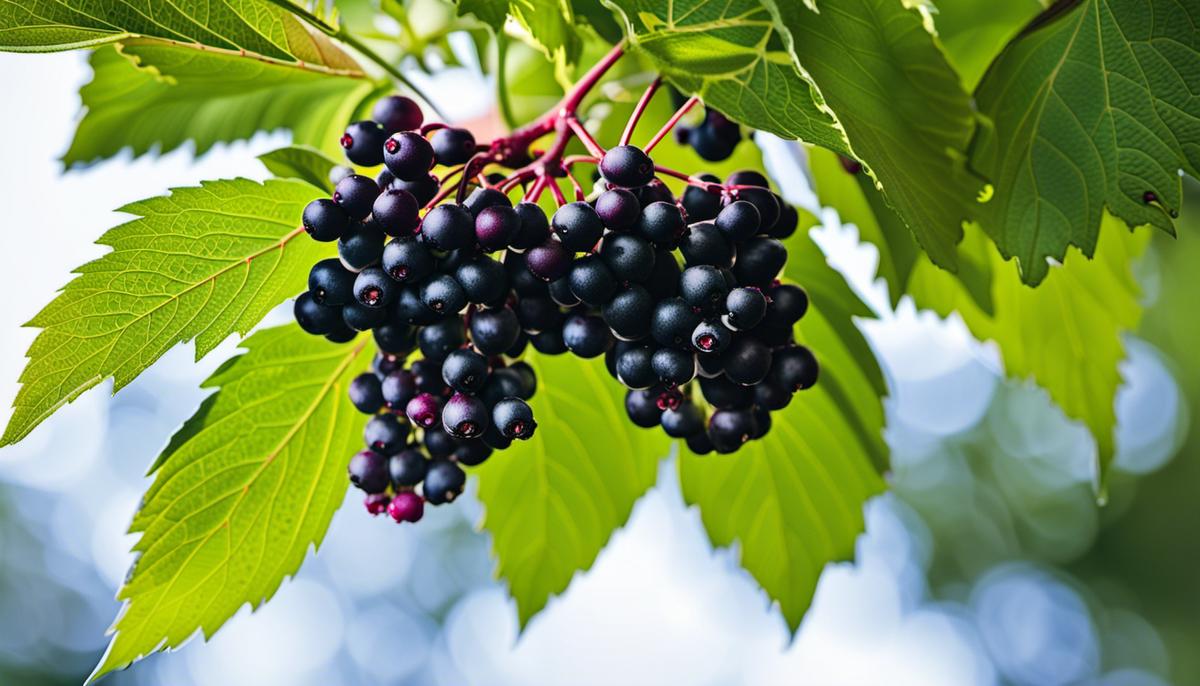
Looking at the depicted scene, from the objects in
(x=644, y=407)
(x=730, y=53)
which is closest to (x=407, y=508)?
(x=644, y=407)

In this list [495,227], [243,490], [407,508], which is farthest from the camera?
[243,490]

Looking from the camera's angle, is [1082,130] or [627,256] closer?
[627,256]

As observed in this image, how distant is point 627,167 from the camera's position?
998mm

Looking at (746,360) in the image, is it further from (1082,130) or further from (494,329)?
(1082,130)

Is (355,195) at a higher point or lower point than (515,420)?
higher

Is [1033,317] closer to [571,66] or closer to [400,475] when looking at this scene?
[571,66]

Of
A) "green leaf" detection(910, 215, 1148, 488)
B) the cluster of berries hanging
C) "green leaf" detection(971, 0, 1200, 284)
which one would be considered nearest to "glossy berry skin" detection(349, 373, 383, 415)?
the cluster of berries hanging

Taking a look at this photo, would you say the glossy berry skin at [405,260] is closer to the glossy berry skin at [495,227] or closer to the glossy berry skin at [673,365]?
the glossy berry skin at [495,227]

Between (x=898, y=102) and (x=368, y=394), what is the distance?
646 millimetres

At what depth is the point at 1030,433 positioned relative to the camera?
10.3 metres

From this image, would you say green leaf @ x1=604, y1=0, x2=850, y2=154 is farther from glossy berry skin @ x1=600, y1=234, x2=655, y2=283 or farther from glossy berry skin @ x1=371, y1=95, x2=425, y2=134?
glossy berry skin @ x1=371, y1=95, x2=425, y2=134

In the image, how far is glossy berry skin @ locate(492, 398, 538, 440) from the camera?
105 centimetres

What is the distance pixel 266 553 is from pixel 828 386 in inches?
31.3

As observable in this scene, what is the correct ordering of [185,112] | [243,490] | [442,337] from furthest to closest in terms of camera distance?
[185,112] < [243,490] < [442,337]
